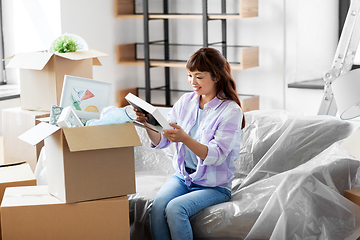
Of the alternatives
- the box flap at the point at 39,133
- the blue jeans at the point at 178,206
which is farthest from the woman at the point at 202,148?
the box flap at the point at 39,133

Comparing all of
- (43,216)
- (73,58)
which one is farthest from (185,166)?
(73,58)

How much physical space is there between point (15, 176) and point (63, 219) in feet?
1.74

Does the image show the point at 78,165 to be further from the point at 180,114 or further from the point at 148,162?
the point at 148,162

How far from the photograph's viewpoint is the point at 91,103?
178 centimetres

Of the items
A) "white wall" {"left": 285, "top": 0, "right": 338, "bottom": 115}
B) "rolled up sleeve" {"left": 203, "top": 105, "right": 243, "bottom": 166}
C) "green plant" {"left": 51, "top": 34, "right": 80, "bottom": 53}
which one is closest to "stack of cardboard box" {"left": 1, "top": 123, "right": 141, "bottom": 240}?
"rolled up sleeve" {"left": 203, "top": 105, "right": 243, "bottom": 166}

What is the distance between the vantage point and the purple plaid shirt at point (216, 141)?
1.78 metres

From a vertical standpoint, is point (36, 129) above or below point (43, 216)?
above

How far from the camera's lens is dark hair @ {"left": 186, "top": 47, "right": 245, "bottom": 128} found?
1825mm

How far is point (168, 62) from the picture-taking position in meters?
3.93

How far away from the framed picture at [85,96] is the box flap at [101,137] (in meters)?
0.18

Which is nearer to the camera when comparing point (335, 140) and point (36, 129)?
point (36, 129)

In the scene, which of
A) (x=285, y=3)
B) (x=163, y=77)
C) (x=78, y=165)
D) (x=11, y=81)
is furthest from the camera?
(x=163, y=77)

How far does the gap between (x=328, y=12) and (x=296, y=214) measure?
7.41 ft

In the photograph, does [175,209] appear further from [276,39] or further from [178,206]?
[276,39]
